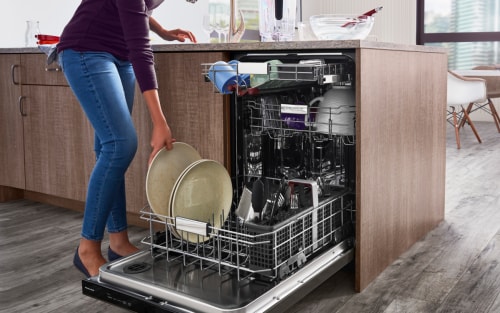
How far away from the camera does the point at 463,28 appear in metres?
7.50

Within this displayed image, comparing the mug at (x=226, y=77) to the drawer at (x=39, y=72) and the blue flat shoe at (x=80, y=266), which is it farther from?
the drawer at (x=39, y=72)

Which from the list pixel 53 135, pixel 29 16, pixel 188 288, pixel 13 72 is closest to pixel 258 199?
pixel 188 288

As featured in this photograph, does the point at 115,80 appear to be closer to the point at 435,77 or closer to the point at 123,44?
the point at 123,44

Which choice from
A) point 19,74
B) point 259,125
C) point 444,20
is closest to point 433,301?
point 259,125

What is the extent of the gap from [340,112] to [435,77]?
32.3 inches

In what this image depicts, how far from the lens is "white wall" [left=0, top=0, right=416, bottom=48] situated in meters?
3.36

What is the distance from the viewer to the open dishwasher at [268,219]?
1.50 meters

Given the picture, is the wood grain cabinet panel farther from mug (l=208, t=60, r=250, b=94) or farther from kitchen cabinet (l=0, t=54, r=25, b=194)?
mug (l=208, t=60, r=250, b=94)

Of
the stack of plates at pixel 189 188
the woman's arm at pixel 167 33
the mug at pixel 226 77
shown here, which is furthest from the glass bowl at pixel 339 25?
the stack of plates at pixel 189 188

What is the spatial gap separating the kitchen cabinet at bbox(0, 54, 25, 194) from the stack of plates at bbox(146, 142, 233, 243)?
1.37 metres

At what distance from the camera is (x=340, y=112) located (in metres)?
1.82

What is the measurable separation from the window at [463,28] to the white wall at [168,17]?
19 centimetres

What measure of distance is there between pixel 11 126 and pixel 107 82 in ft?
4.63

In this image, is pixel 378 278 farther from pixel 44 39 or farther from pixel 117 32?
pixel 44 39
